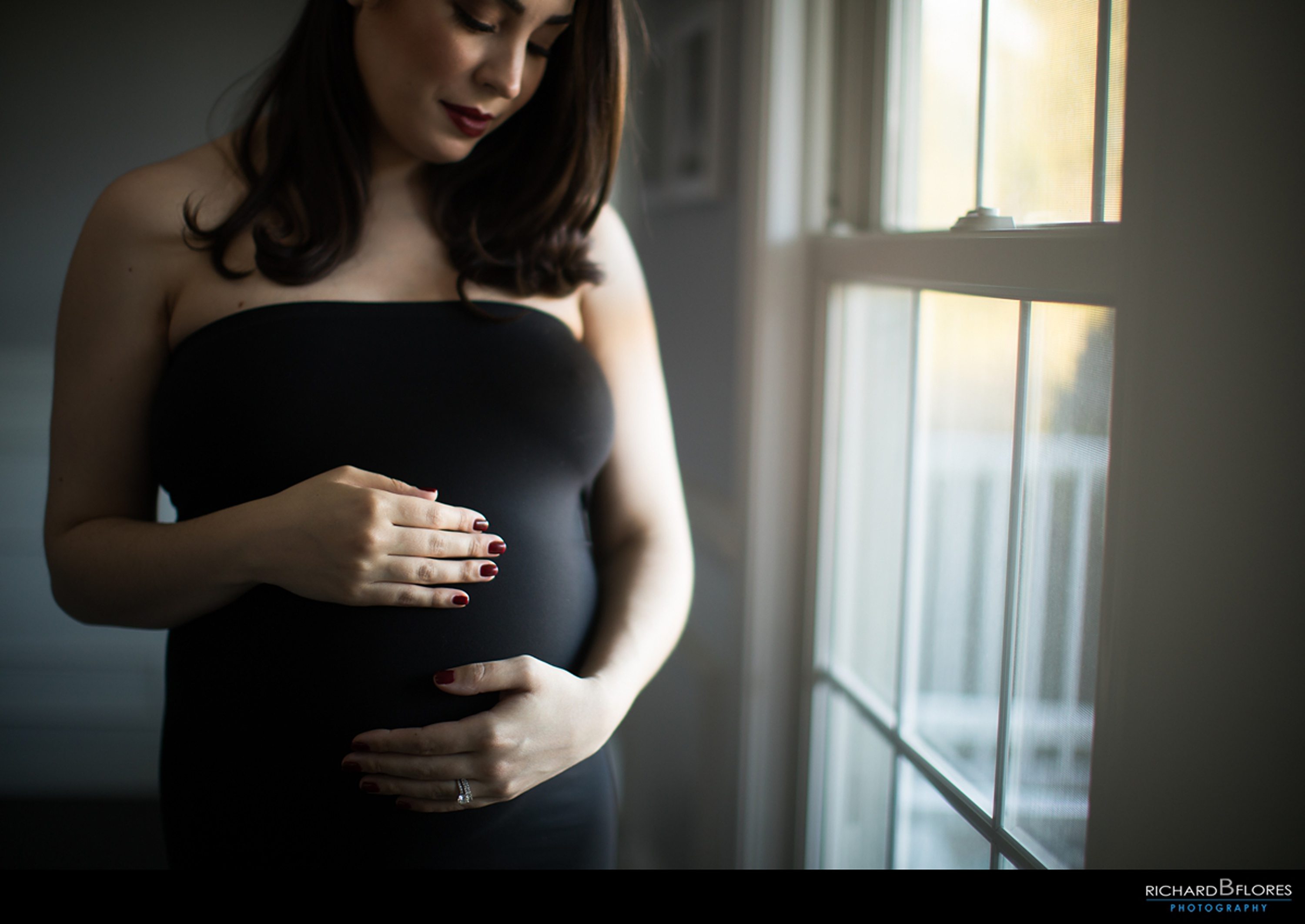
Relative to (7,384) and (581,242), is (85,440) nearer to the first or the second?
(7,384)

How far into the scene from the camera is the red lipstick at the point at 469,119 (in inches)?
28.3

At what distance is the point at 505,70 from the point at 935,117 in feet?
1.62

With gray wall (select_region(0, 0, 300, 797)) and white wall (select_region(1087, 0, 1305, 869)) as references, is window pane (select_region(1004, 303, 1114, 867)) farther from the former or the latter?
gray wall (select_region(0, 0, 300, 797))

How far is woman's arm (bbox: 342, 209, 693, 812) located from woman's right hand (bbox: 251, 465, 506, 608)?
8 centimetres

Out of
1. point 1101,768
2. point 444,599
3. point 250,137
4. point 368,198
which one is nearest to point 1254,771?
point 1101,768

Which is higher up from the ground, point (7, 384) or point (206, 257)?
point (206, 257)

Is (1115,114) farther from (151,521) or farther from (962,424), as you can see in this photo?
(151,521)

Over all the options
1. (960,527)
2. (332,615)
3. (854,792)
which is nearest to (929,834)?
(854,792)

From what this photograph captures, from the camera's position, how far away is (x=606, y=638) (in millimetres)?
778

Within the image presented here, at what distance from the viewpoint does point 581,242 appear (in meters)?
0.84

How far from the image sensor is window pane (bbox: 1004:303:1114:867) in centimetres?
62

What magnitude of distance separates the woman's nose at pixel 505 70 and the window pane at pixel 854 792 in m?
0.84

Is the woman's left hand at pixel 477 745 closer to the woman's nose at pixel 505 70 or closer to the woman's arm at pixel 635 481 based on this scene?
the woman's arm at pixel 635 481

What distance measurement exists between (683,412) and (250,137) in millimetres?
925
